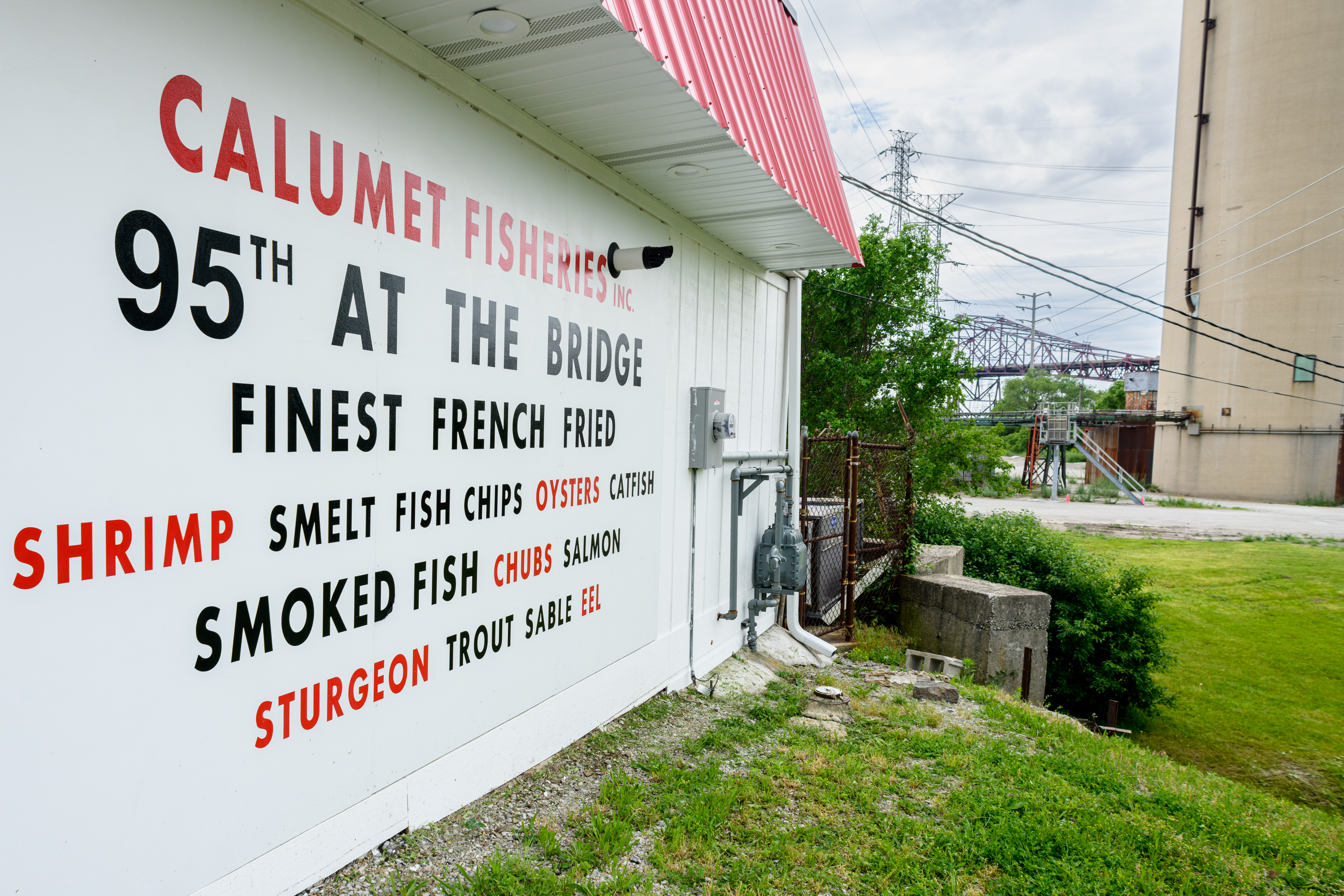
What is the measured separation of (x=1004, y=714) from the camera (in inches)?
229

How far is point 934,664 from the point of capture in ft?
26.7

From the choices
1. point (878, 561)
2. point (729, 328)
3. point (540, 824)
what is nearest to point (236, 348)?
point (540, 824)

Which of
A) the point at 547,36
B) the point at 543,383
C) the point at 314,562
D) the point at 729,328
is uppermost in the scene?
the point at 547,36

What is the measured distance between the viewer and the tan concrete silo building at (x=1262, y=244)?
A: 30.6 meters

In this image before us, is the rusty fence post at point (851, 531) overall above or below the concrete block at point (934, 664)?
above

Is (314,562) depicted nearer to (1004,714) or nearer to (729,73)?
(729,73)

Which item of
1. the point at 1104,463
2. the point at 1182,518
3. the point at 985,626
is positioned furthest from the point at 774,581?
the point at 1104,463

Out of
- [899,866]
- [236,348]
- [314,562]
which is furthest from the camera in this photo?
[899,866]

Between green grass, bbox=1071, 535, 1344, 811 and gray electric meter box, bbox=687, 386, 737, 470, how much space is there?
20.8 feet

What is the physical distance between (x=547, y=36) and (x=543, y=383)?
5.33 feet

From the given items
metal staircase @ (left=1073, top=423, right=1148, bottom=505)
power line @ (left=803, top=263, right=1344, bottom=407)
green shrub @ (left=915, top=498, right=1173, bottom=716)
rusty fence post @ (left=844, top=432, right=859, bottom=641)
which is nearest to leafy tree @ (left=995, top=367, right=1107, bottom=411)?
metal staircase @ (left=1073, top=423, right=1148, bottom=505)

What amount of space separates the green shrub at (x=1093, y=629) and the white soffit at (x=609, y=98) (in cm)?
685

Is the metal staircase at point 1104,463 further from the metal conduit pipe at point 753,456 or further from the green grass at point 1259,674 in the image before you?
the metal conduit pipe at point 753,456

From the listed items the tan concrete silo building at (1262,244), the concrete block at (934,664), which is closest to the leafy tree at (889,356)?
the concrete block at (934,664)
